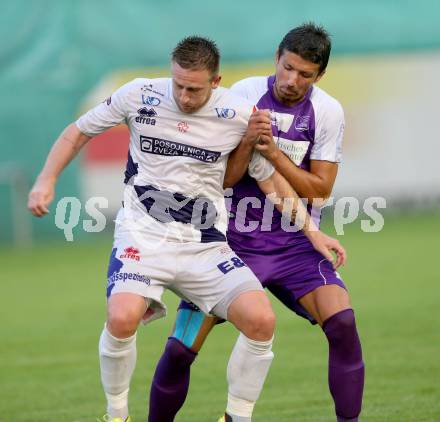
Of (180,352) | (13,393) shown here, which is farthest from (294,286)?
(13,393)

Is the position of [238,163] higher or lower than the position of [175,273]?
higher

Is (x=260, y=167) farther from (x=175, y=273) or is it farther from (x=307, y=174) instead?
(x=175, y=273)

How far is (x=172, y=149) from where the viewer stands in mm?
5770

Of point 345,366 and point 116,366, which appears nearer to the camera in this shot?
point 116,366

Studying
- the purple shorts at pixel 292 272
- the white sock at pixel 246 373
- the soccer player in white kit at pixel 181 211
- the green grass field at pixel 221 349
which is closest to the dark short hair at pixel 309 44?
A: the soccer player in white kit at pixel 181 211

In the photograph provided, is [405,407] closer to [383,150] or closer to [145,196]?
[145,196]

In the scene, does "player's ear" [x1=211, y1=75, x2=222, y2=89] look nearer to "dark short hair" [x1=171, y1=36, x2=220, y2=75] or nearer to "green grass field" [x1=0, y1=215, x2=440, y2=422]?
"dark short hair" [x1=171, y1=36, x2=220, y2=75]

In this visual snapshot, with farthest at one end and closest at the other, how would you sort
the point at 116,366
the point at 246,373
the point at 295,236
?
the point at 295,236, the point at 246,373, the point at 116,366

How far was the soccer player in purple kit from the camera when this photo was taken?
19.0 ft

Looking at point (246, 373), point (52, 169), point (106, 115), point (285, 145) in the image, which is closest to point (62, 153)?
point (52, 169)

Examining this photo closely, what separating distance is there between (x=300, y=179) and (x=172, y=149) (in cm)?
71

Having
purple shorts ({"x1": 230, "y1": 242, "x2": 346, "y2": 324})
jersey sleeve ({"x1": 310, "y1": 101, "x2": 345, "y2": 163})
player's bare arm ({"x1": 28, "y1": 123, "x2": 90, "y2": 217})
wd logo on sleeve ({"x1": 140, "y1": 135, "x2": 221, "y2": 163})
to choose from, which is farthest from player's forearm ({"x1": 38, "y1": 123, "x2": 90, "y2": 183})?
jersey sleeve ({"x1": 310, "y1": 101, "x2": 345, "y2": 163})

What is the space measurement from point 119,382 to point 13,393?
6.15ft

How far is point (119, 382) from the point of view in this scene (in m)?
→ 5.53
